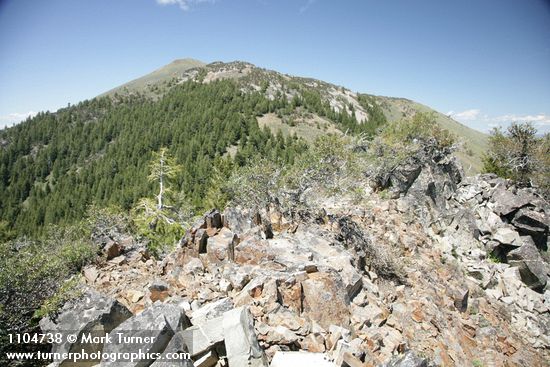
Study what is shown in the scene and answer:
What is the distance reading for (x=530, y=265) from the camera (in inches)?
690

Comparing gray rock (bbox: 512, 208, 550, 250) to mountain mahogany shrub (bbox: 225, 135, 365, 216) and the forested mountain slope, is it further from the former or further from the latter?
the forested mountain slope

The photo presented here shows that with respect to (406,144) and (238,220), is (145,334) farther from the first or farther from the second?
(406,144)

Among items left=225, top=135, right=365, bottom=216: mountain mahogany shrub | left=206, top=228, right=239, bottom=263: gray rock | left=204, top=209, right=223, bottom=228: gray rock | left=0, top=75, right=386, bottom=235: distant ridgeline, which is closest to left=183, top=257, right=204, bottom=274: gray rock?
left=206, top=228, right=239, bottom=263: gray rock

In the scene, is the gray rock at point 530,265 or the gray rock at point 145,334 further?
the gray rock at point 530,265

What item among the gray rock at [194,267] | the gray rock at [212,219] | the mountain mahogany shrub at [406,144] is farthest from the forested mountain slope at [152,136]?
the gray rock at [194,267]

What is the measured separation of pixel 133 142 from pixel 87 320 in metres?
85.8

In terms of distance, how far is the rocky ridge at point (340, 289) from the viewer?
6.84 meters

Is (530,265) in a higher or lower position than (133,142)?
higher

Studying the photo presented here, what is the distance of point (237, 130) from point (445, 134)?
182 ft

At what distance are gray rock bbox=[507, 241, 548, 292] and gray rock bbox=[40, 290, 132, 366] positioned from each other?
2009 cm

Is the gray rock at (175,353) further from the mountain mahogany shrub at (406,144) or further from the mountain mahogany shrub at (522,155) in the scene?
the mountain mahogany shrub at (522,155)

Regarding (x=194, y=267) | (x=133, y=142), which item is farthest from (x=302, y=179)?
(x=133, y=142)

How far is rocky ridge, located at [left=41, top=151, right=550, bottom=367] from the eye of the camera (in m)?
6.84

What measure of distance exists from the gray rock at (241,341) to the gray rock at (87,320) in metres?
2.91
